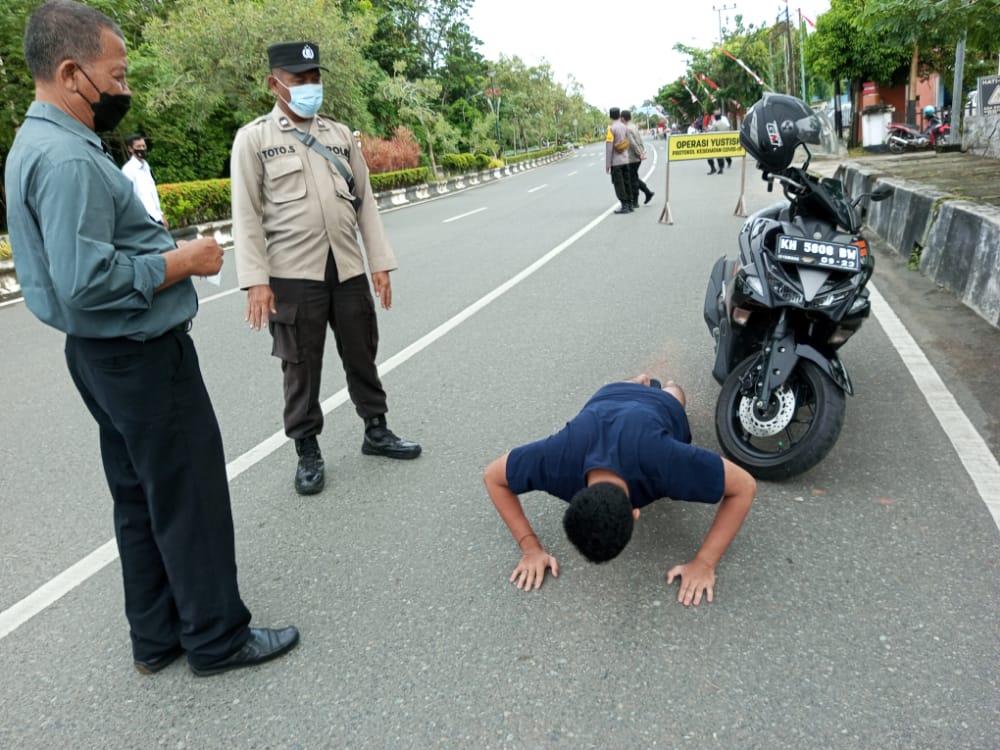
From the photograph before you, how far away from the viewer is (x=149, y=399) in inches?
88.3

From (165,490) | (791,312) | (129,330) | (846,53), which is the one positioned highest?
(129,330)

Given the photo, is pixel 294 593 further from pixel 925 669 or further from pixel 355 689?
pixel 925 669

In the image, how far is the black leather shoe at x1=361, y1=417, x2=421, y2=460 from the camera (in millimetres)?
4027

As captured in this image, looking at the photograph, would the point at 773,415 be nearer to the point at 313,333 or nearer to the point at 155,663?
the point at 313,333

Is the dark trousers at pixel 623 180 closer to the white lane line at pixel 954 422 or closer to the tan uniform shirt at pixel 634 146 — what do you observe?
the tan uniform shirt at pixel 634 146

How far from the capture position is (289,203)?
11.7ft

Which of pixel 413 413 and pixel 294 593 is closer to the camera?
pixel 294 593

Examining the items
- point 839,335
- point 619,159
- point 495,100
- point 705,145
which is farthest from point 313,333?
point 495,100

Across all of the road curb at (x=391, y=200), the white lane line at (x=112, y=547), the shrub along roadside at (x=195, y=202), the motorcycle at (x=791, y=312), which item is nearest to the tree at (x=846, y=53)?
the road curb at (x=391, y=200)

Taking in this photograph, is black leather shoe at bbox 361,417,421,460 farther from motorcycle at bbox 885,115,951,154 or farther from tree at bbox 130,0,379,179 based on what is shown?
motorcycle at bbox 885,115,951,154

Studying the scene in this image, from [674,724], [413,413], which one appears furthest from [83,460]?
[674,724]

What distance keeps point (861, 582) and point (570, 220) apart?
11.5m

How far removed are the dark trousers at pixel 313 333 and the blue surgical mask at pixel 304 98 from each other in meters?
0.65

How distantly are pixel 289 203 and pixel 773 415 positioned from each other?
92.2 inches
